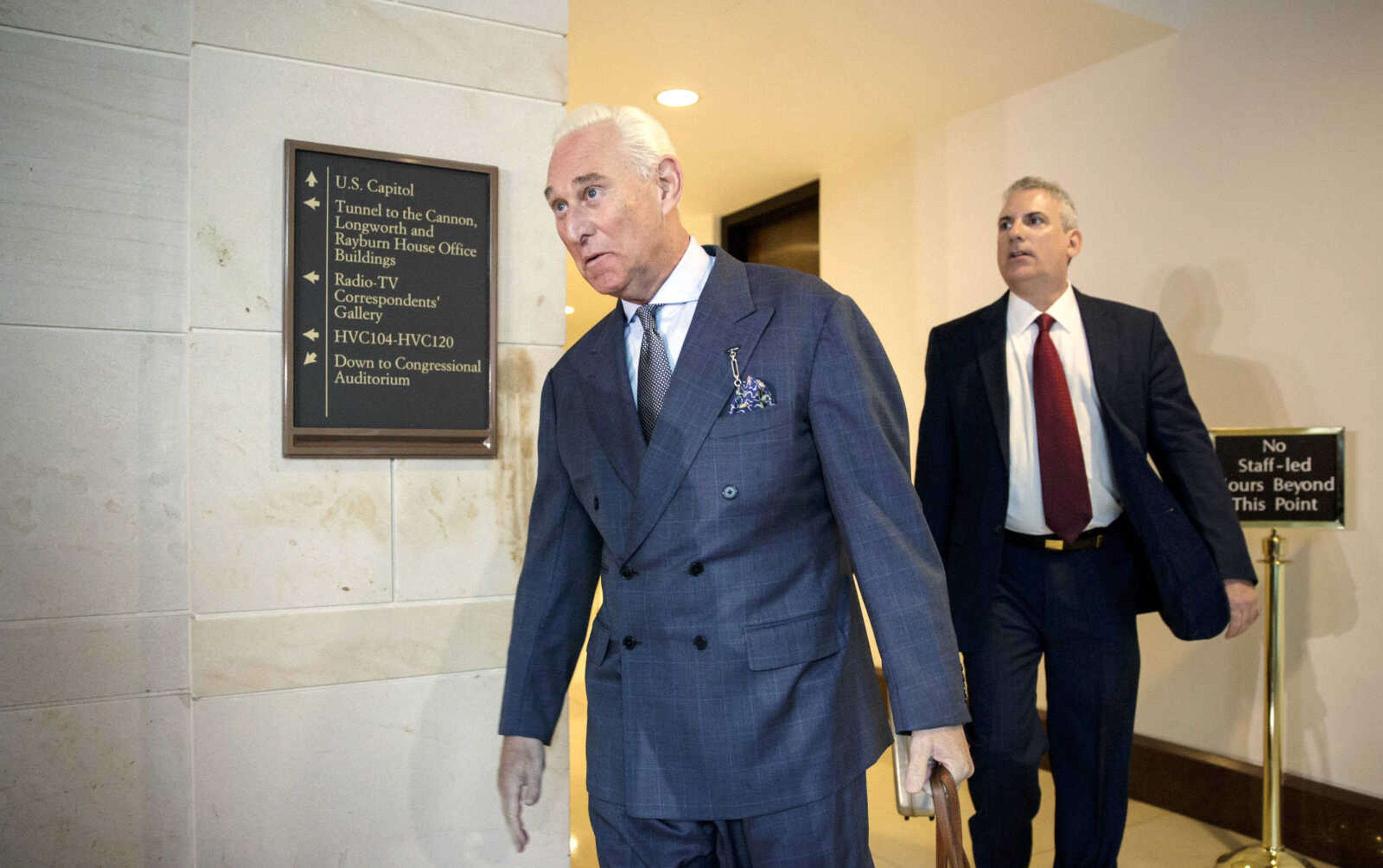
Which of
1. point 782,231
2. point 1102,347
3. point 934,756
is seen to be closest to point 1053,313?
point 1102,347

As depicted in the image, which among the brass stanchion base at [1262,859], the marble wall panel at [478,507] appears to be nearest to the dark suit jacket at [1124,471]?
the brass stanchion base at [1262,859]

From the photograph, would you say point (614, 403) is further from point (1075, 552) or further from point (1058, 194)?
point (1058, 194)

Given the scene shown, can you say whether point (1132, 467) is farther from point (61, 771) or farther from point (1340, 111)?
point (61, 771)

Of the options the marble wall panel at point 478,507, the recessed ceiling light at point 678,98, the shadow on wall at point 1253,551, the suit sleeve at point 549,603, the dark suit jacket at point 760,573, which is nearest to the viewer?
the dark suit jacket at point 760,573

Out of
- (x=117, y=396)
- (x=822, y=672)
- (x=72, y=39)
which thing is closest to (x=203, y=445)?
(x=117, y=396)

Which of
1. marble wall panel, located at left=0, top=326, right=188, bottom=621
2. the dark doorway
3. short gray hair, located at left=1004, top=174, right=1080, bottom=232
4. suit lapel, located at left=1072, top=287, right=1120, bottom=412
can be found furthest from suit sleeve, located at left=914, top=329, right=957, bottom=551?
the dark doorway

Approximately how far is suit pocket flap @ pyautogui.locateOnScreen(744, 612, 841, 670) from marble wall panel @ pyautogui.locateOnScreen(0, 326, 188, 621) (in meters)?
1.33

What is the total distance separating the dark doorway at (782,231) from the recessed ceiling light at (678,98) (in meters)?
1.58

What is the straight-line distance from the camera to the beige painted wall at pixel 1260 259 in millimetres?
3279

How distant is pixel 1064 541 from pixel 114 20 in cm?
254

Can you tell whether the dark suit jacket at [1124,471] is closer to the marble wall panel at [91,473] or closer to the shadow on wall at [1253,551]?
the shadow on wall at [1253,551]

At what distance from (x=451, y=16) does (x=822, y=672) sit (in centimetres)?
173

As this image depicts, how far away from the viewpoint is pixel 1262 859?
3.13m

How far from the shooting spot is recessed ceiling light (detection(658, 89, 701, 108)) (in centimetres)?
442
